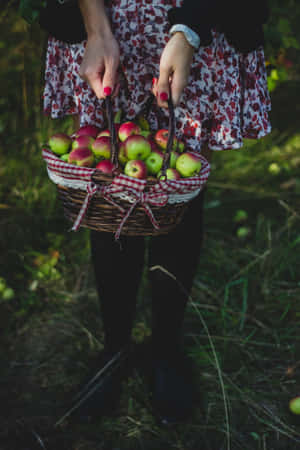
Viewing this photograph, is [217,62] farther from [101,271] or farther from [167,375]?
[167,375]

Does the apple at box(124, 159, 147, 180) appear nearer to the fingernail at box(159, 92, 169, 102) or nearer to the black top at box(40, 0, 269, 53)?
the fingernail at box(159, 92, 169, 102)

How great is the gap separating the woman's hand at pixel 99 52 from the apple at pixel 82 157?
13 centimetres

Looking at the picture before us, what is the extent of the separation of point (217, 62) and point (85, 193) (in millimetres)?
496

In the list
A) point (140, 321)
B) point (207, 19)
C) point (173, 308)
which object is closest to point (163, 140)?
point (207, 19)

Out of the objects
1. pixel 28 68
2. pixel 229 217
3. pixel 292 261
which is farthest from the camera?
pixel 229 217

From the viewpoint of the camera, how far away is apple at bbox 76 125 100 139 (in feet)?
3.12

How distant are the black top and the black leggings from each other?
1.41 ft

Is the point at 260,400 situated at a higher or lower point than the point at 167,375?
lower

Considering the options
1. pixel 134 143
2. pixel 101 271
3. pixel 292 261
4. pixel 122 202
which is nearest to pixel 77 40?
pixel 134 143

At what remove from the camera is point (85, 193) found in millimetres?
814

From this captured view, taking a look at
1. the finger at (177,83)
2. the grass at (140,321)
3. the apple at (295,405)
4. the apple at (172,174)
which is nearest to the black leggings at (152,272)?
the grass at (140,321)

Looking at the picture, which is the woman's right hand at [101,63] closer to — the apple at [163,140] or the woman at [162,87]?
the woman at [162,87]

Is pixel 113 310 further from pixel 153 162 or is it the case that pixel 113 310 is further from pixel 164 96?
pixel 164 96

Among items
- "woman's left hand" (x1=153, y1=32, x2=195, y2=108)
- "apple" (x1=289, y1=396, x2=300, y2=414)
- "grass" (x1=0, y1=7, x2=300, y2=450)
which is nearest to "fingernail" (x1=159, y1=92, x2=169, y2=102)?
"woman's left hand" (x1=153, y1=32, x2=195, y2=108)
